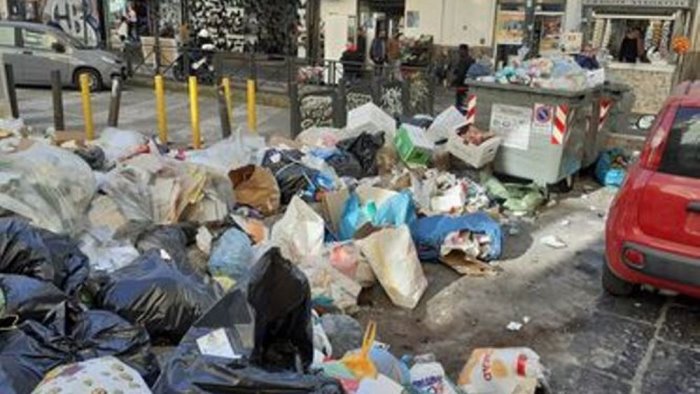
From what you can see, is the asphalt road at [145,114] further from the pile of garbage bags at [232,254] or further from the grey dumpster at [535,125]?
the grey dumpster at [535,125]

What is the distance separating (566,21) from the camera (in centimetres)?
1518

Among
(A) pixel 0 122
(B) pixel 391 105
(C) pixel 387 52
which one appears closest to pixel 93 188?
(A) pixel 0 122

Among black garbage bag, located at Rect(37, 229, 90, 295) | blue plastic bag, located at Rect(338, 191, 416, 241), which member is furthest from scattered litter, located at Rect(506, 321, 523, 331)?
black garbage bag, located at Rect(37, 229, 90, 295)

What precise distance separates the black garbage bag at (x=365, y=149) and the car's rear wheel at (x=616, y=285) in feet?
9.01

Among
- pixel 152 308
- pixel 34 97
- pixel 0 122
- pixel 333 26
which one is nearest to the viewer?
pixel 152 308

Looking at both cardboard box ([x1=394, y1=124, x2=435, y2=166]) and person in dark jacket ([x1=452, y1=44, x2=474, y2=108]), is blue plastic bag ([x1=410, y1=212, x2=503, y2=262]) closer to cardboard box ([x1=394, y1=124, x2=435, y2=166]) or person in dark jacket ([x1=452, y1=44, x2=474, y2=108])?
cardboard box ([x1=394, y1=124, x2=435, y2=166])

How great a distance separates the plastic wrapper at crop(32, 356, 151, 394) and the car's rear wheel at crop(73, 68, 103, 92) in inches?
531

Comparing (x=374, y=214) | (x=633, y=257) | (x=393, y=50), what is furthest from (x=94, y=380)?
(x=393, y=50)

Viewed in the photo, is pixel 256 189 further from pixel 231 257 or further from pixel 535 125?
pixel 535 125

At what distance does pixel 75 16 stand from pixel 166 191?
17069mm

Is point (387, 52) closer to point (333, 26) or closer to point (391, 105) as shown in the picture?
point (333, 26)

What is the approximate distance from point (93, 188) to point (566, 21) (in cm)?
1336

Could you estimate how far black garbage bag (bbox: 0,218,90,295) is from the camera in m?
3.02

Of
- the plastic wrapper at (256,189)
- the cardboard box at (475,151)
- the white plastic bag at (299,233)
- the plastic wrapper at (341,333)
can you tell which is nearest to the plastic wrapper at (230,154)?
the plastic wrapper at (256,189)
